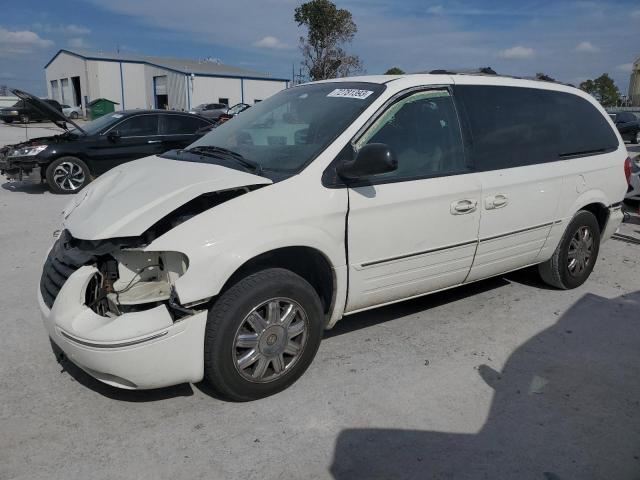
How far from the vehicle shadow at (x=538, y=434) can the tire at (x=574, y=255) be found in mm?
1035

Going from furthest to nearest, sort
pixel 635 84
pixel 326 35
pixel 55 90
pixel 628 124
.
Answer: pixel 55 90 → pixel 635 84 → pixel 326 35 → pixel 628 124

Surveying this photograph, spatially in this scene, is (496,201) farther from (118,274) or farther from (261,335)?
(118,274)

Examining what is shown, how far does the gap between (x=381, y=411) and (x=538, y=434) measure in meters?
0.83

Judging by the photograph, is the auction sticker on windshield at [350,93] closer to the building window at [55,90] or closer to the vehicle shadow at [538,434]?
the vehicle shadow at [538,434]

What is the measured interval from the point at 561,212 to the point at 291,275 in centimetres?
265

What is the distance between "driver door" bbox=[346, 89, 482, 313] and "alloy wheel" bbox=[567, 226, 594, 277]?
1476 mm

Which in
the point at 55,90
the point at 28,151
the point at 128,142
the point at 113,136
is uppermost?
the point at 55,90

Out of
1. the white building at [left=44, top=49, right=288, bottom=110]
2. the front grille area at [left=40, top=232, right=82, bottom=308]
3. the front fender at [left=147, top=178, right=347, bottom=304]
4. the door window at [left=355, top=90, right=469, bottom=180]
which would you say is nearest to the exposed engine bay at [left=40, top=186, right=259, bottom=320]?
the front grille area at [left=40, top=232, right=82, bottom=308]

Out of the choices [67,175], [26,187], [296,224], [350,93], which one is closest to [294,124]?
[350,93]

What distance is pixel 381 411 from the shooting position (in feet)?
9.89

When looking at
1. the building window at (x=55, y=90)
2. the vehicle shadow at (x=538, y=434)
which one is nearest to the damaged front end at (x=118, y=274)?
the vehicle shadow at (x=538, y=434)

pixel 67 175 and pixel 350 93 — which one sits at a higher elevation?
pixel 350 93

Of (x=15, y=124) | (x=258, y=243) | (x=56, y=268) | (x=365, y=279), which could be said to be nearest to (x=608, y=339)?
(x=365, y=279)

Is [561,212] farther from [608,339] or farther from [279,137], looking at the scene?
[279,137]
